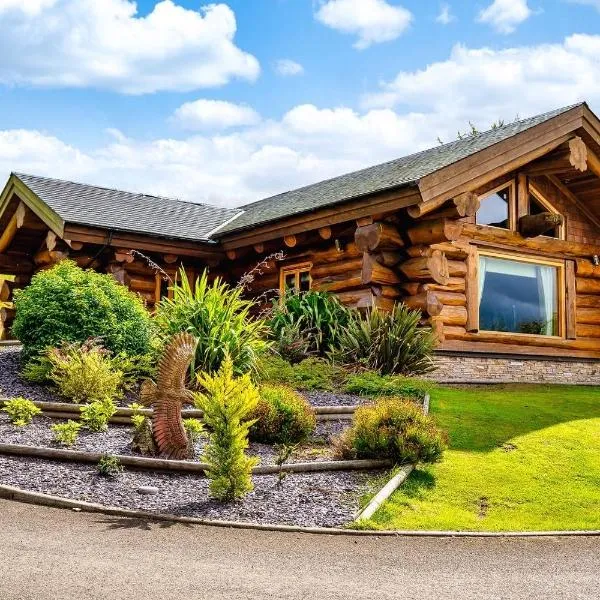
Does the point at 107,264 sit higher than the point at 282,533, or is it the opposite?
the point at 107,264

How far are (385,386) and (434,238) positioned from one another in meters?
3.57

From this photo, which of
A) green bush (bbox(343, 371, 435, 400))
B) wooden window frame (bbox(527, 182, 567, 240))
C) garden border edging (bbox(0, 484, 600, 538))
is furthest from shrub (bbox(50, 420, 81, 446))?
wooden window frame (bbox(527, 182, 567, 240))

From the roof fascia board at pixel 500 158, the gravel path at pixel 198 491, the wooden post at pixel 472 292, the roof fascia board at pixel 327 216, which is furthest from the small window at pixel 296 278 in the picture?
the gravel path at pixel 198 491

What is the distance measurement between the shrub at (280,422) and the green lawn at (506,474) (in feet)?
5.23

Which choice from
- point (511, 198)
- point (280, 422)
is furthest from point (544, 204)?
point (280, 422)

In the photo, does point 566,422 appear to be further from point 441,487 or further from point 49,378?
point 49,378

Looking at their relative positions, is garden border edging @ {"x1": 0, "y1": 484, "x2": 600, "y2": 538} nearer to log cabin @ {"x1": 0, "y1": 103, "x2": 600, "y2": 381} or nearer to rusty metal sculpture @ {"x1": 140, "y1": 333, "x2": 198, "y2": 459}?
rusty metal sculpture @ {"x1": 140, "y1": 333, "x2": 198, "y2": 459}

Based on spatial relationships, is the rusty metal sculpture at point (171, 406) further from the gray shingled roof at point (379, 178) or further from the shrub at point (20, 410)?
the gray shingled roof at point (379, 178)

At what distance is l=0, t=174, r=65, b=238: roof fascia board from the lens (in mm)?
15555

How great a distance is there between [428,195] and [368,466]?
19.9ft

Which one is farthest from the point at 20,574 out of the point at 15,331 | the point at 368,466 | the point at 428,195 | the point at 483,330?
the point at 483,330

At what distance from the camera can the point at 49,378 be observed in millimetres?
10594

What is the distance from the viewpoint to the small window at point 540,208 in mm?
16422

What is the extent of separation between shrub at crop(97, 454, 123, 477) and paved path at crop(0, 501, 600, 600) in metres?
0.94
